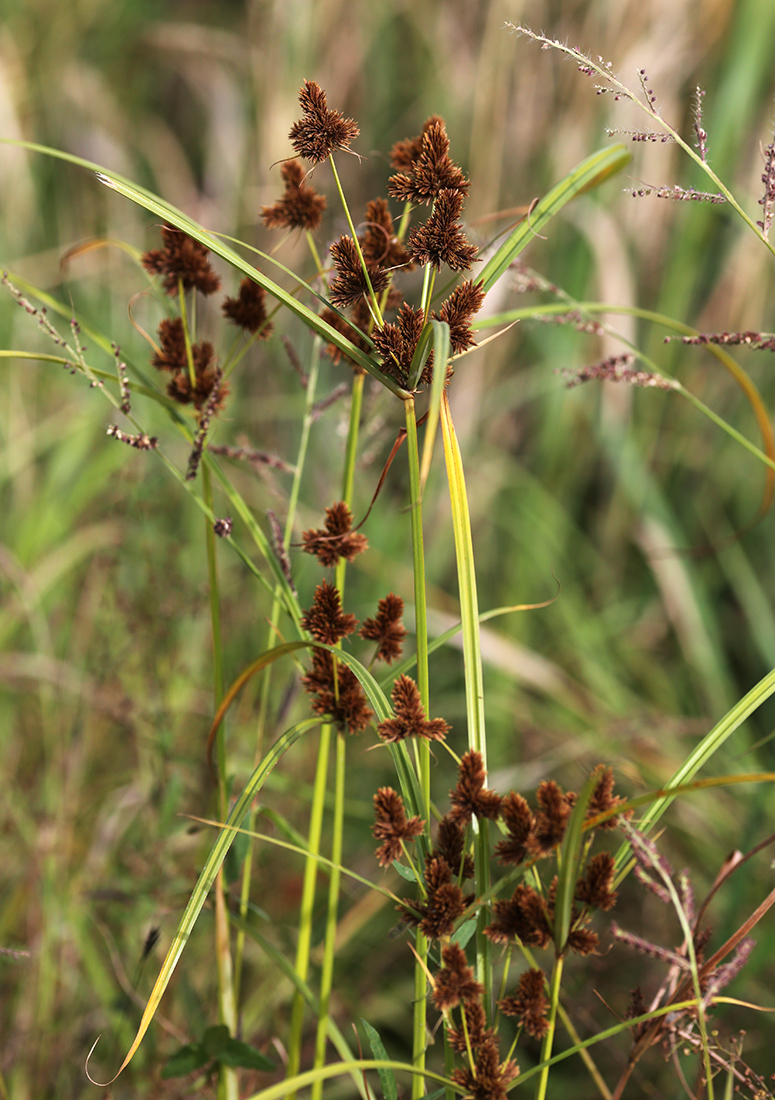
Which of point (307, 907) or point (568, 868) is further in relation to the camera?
point (307, 907)

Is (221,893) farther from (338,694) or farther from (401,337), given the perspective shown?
(401,337)

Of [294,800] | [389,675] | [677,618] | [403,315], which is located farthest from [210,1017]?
[677,618]

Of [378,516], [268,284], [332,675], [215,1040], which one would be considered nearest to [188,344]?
[268,284]

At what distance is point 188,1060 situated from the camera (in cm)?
51

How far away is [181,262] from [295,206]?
0.26 feet

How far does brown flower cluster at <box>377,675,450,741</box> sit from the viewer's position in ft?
1.25

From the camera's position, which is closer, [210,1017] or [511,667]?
[210,1017]

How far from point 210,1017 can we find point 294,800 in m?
0.38

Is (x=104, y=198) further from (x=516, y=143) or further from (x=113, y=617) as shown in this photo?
(x=113, y=617)

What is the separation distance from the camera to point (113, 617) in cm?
118

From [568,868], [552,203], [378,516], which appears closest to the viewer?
[568,868]

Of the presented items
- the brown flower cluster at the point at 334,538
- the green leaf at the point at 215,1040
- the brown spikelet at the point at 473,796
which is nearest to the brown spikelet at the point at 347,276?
the brown flower cluster at the point at 334,538

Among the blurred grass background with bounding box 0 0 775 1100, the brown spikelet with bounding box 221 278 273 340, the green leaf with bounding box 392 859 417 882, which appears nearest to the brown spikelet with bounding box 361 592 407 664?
the green leaf with bounding box 392 859 417 882

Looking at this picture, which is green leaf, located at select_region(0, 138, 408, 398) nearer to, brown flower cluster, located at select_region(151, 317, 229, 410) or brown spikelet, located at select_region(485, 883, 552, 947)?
brown flower cluster, located at select_region(151, 317, 229, 410)
